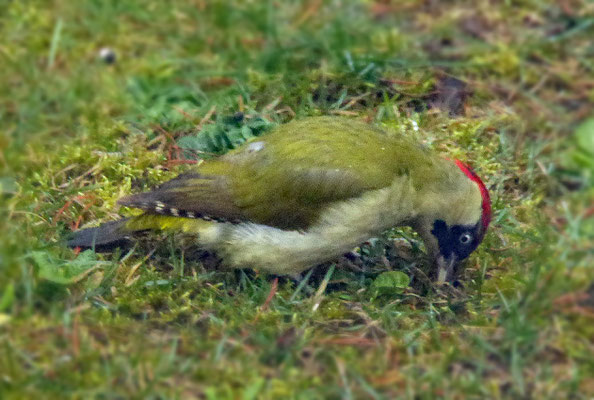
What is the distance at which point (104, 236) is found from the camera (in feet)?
14.5

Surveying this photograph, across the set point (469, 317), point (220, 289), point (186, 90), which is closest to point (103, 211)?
point (220, 289)

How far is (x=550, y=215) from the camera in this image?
474cm

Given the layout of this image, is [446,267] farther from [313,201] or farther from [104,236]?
[104,236]

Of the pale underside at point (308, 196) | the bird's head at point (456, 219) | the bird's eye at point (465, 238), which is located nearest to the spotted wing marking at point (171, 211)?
the pale underside at point (308, 196)

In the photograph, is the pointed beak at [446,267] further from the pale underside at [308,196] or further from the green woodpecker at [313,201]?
the pale underside at [308,196]

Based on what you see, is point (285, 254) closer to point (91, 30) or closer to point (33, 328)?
point (33, 328)

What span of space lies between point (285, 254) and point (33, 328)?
4.98ft

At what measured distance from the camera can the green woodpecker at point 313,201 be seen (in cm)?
423

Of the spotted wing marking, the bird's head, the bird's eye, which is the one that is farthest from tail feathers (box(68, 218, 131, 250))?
the bird's eye

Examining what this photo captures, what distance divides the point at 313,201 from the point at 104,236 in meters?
1.18

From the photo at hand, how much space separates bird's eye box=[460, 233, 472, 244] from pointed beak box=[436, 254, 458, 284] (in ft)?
0.32

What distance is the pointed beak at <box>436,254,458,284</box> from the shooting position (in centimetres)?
441

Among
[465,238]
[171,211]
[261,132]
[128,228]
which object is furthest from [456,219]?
[128,228]

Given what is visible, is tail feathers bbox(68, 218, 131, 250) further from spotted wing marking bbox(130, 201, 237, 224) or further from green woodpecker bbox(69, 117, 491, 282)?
spotted wing marking bbox(130, 201, 237, 224)
